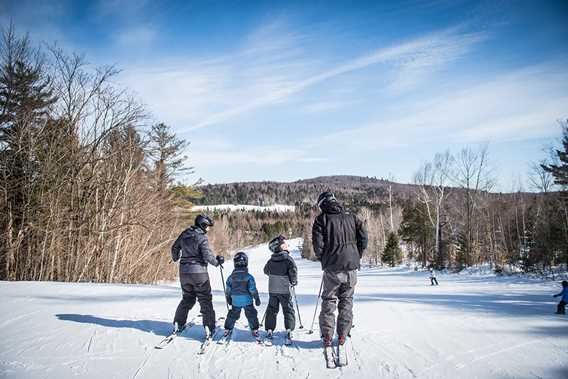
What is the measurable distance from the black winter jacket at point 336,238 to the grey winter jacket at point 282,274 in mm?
785

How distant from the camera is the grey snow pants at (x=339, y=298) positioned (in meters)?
4.13

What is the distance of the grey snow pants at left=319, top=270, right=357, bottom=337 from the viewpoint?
4.13 metres

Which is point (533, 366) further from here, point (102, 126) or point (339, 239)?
point (102, 126)

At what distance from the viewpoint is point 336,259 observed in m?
4.15

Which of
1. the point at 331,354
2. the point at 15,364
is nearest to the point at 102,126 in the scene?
the point at 15,364

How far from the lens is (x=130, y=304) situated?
22.6 feet

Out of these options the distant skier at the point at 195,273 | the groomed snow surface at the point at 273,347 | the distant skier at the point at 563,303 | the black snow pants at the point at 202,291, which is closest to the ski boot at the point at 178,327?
the distant skier at the point at 195,273

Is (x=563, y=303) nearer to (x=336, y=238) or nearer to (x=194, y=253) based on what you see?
(x=336, y=238)

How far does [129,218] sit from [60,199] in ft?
7.81

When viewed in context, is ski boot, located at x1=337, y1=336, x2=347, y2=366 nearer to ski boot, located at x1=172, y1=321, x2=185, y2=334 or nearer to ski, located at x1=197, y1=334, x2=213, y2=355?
ski, located at x1=197, y1=334, x2=213, y2=355

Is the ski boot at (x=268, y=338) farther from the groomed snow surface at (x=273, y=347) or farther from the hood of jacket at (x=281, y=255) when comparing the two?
the hood of jacket at (x=281, y=255)

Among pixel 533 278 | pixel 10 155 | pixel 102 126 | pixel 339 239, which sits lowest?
pixel 533 278

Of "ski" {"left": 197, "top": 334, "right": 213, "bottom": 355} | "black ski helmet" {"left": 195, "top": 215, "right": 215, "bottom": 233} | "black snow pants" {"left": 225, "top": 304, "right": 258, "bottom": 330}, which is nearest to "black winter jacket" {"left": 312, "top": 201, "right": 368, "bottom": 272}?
"black snow pants" {"left": 225, "top": 304, "right": 258, "bottom": 330}

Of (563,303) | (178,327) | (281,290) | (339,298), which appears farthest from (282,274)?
(563,303)
